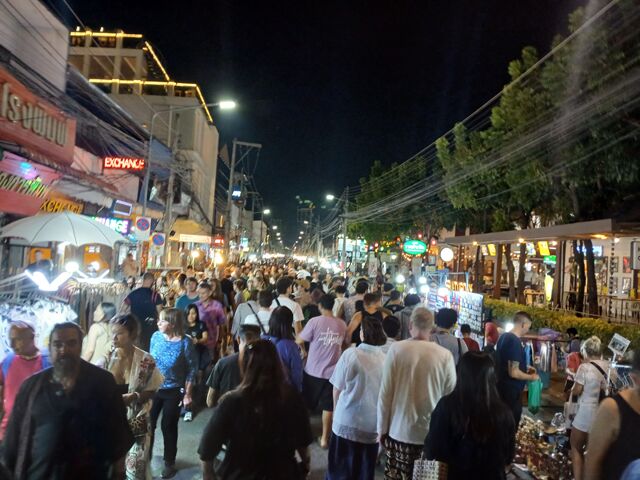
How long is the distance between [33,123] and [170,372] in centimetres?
668

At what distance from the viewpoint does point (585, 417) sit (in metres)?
5.33

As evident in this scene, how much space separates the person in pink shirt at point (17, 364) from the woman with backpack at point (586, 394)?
4.86 metres

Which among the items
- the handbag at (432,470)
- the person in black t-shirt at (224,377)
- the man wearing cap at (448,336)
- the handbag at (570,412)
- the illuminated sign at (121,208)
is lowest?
the handbag at (570,412)

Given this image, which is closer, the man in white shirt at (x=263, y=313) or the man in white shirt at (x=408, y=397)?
the man in white shirt at (x=408, y=397)

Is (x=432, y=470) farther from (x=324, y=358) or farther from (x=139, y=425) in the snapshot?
(x=324, y=358)

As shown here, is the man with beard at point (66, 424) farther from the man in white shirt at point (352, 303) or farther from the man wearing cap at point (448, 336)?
the man in white shirt at point (352, 303)

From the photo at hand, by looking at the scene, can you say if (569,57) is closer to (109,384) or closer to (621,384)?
(621,384)

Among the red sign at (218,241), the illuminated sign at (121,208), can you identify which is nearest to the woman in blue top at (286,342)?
the illuminated sign at (121,208)

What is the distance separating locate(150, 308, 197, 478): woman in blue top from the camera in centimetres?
554

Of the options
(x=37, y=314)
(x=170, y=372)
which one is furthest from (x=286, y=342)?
(x=37, y=314)

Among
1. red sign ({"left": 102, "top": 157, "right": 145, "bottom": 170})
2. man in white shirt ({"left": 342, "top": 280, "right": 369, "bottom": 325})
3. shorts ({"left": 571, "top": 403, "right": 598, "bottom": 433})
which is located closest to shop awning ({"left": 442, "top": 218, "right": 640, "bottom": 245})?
man in white shirt ({"left": 342, "top": 280, "right": 369, "bottom": 325})

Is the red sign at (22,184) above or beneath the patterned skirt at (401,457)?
above

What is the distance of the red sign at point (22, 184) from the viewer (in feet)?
32.7

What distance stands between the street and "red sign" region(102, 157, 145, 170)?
443 inches
